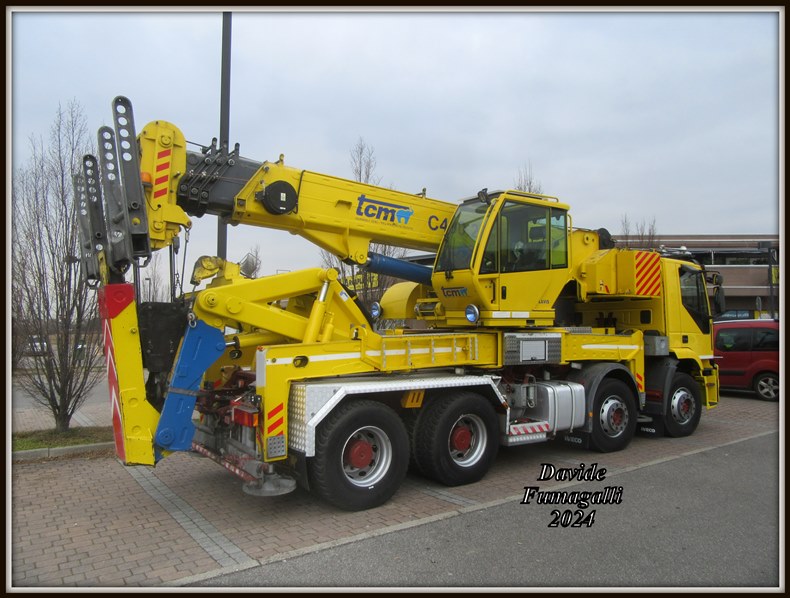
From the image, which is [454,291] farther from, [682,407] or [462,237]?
[682,407]

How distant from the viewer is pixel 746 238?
53750mm

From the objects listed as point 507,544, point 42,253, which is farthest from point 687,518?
point 42,253

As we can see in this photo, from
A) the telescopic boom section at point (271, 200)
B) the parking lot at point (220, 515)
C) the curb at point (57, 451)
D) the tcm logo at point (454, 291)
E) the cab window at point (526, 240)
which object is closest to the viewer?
the parking lot at point (220, 515)

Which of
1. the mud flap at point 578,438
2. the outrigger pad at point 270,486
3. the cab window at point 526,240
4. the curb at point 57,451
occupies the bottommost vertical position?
the curb at point 57,451

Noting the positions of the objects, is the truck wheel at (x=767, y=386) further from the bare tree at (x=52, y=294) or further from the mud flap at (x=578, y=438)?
the bare tree at (x=52, y=294)

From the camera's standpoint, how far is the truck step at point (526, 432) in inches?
279

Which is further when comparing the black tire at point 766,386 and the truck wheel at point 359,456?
the black tire at point 766,386

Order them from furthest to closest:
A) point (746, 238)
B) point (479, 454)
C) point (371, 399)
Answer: point (746, 238)
point (479, 454)
point (371, 399)

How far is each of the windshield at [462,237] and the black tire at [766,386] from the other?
10123 millimetres

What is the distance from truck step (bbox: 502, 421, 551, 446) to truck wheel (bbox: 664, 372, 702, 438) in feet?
9.85

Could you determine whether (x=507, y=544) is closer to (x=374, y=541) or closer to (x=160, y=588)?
(x=374, y=541)

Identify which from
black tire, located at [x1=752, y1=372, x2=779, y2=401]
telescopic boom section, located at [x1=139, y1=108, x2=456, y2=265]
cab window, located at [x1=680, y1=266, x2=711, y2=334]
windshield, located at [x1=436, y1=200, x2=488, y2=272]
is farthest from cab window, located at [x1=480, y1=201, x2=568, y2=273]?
black tire, located at [x1=752, y1=372, x2=779, y2=401]

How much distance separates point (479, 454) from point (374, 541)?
225cm

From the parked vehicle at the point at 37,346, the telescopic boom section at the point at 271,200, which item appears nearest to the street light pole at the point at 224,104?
the telescopic boom section at the point at 271,200
